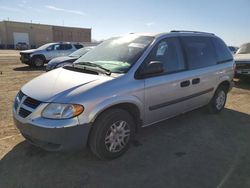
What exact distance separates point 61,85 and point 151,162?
64.5 inches

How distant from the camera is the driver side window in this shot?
155 inches

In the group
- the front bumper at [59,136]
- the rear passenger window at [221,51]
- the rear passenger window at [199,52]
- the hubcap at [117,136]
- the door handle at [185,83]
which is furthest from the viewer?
the rear passenger window at [221,51]

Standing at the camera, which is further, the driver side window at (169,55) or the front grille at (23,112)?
the driver side window at (169,55)

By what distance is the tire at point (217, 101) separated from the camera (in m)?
5.54

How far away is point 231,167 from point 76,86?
2367 mm

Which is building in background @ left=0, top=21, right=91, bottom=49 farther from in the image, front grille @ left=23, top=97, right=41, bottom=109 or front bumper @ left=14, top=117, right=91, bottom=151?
front bumper @ left=14, top=117, right=91, bottom=151

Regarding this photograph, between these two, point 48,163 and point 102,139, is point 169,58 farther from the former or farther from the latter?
point 48,163

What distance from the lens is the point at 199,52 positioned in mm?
4875

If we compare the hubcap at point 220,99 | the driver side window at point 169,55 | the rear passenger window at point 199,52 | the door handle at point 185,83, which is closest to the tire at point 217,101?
the hubcap at point 220,99

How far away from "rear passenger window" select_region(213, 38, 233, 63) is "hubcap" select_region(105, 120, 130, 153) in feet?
9.76

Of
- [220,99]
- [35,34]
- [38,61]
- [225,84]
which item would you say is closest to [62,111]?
[220,99]

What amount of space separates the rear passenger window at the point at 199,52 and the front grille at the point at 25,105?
277cm

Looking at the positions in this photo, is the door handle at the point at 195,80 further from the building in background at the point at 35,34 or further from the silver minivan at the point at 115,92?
the building in background at the point at 35,34

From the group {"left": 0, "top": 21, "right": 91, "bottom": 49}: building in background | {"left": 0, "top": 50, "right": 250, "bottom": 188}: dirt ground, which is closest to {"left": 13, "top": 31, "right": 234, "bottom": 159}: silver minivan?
{"left": 0, "top": 50, "right": 250, "bottom": 188}: dirt ground
